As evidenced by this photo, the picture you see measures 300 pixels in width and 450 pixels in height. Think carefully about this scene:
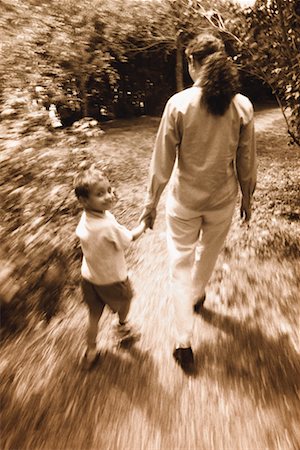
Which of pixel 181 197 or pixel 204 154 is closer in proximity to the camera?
pixel 204 154

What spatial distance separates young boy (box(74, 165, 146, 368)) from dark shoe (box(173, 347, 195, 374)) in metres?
0.48

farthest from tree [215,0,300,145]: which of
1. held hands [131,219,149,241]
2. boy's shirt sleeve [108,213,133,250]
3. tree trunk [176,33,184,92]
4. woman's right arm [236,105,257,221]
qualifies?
tree trunk [176,33,184,92]

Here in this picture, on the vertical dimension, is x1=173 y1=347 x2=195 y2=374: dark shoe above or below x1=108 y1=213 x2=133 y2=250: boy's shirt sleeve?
below

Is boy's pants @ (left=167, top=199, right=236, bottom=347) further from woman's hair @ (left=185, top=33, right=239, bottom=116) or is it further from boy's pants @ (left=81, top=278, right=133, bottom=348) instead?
woman's hair @ (left=185, top=33, right=239, bottom=116)

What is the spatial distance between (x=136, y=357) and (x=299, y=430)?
1121 millimetres

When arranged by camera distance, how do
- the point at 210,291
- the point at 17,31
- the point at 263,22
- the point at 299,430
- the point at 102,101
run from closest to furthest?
the point at 299,430
the point at 210,291
the point at 17,31
the point at 263,22
the point at 102,101

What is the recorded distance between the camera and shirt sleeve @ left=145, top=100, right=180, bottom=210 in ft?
6.59

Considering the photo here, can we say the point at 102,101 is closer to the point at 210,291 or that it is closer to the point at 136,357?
the point at 210,291

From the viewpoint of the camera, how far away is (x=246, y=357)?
2531 mm

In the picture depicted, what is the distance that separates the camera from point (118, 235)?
2137 millimetres

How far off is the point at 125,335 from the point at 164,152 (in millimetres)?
1448

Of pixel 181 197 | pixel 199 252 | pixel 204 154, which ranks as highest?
pixel 204 154

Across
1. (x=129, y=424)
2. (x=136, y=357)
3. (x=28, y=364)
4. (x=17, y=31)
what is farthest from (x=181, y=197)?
(x=17, y=31)

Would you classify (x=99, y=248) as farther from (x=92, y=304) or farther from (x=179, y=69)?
(x=179, y=69)
